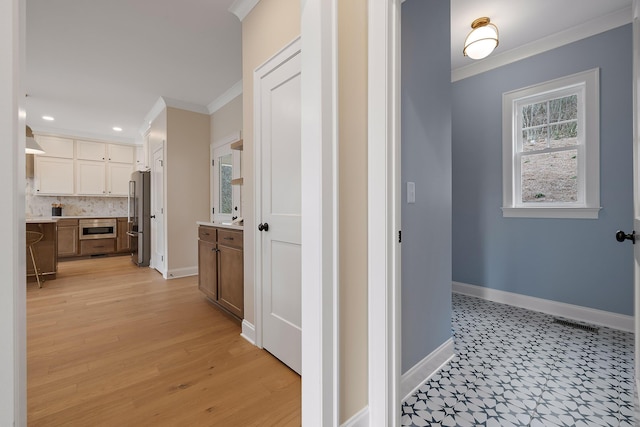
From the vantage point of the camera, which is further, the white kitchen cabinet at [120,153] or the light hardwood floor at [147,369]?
the white kitchen cabinet at [120,153]

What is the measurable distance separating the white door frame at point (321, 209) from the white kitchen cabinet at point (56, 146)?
7057 millimetres

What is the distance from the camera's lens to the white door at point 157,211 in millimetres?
4445

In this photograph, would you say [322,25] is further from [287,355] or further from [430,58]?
[287,355]

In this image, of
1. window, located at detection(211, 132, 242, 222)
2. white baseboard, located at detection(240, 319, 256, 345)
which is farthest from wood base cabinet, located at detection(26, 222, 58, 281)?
white baseboard, located at detection(240, 319, 256, 345)

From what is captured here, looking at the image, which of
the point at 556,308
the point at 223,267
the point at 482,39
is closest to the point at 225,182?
the point at 223,267

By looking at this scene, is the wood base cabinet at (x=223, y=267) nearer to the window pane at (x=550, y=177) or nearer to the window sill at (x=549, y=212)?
the window sill at (x=549, y=212)

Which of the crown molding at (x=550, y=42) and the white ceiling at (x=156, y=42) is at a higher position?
the white ceiling at (x=156, y=42)

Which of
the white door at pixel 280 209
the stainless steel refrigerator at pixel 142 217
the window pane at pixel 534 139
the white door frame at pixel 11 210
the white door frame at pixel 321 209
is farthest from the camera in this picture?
the stainless steel refrigerator at pixel 142 217

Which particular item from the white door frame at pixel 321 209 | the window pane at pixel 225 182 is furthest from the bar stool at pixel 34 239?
the white door frame at pixel 321 209

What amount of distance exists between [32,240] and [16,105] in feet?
14.5

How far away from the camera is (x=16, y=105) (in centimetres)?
61

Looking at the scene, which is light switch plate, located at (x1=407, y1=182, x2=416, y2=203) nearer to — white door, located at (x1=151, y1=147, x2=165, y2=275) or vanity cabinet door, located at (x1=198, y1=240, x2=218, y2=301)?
vanity cabinet door, located at (x1=198, y1=240, x2=218, y2=301)

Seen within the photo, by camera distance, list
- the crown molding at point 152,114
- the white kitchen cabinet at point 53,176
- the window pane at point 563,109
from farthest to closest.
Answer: the white kitchen cabinet at point 53,176, the crown molding at point 152,114, the window pane at point 563,109

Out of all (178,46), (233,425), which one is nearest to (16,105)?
(233,425)
